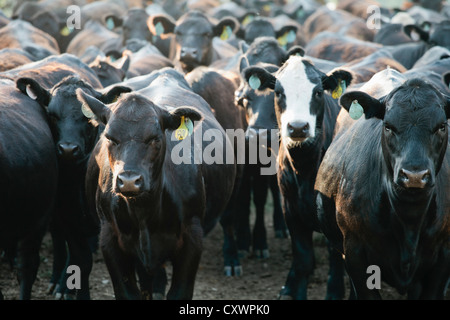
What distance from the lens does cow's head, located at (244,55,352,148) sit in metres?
5.71

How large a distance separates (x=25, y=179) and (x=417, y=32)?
318 inches

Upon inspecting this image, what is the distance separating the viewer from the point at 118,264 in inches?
198

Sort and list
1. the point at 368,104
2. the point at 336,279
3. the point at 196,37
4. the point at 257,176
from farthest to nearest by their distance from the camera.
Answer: the point at 196,37, the point at 257,176, the point at 336,279, the point at 368,104

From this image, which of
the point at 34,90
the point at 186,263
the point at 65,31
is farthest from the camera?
the point at 65,31

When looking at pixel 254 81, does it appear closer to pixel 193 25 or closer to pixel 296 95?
pixel 296 95

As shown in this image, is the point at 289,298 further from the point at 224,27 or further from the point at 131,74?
the point at 224,27

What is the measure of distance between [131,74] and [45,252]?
9.83 ft

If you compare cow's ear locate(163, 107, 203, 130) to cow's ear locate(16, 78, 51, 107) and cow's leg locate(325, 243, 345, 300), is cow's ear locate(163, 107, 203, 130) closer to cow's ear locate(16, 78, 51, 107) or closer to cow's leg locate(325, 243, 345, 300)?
cow's ear locate(16, 78, 51, 107)

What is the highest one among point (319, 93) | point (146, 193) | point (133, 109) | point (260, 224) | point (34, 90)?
point (133, 109)

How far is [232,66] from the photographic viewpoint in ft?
32.9

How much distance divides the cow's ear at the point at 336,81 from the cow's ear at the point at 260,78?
1.50 ft

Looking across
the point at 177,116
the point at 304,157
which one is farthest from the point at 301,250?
the point at 177,116

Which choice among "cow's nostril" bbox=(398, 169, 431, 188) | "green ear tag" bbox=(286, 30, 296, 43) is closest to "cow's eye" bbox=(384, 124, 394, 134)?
"cow's nostril" bbox=(398, 169, 431, 188)
